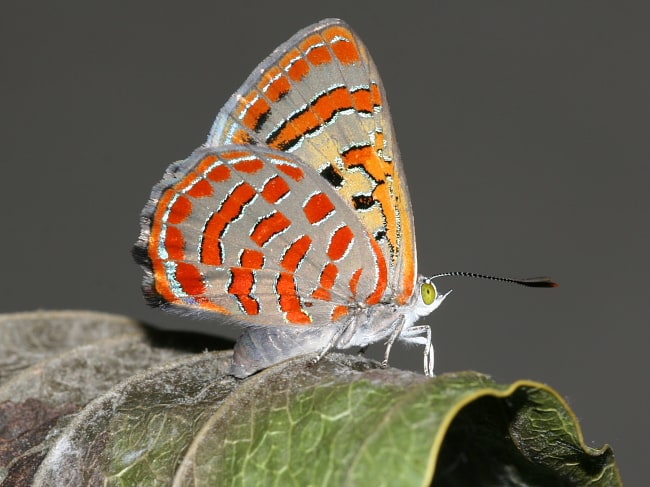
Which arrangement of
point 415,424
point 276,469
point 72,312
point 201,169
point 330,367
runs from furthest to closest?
point 72,312 → point 201,169 → point 330,367 → point 276,469 → point 415,424

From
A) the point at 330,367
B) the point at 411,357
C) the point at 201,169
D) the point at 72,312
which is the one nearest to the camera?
the point at 330,367

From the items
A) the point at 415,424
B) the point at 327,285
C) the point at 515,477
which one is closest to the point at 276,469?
the point at 415,424

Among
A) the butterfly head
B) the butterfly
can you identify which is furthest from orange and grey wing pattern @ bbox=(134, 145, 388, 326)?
the butterfly head

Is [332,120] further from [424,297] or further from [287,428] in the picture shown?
[287,428]

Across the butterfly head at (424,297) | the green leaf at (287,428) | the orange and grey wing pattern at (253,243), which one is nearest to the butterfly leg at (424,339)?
the butterfly head at (424,297)

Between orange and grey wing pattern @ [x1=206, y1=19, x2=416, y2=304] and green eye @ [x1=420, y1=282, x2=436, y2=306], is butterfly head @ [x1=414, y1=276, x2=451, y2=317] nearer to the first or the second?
green eye @ [x1=420, y1=282, x2=436, y2=306]

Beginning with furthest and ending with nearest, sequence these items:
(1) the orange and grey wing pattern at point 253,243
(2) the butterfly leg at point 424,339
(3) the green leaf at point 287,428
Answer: (2) the butterfly leg at point 424,339, (1) the orange and grey wing pattern at point 253,243, (3) the green leaf at point 287,428

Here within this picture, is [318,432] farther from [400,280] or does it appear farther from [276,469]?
[400,280]

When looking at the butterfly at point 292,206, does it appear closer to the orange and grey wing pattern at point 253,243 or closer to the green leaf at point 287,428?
the orange and grey wing pattern at point 253,243
